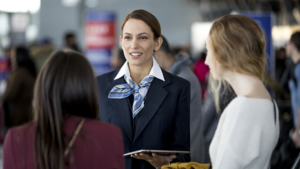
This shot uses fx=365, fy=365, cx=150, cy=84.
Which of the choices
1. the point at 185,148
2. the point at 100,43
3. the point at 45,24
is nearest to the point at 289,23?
the point at 100,43

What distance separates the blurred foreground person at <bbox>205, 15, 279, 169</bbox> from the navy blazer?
38 centimetres

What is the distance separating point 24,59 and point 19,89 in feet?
1.58

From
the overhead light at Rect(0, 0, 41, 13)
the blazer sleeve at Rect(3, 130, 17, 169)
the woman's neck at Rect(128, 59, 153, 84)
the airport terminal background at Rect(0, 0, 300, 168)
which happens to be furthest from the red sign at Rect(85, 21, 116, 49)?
the overhead light at Rect(0, 0, 41, 13)

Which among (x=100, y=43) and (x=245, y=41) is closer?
(x=245, y=41)

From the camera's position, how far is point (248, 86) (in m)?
1.67

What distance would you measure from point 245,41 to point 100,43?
617cm

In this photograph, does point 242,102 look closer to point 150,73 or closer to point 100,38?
point 150,73

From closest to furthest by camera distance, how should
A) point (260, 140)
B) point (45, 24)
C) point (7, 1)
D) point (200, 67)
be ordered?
1. point (260, 140)
2. point (200, 67)
3. point (7, 1)
4. point (45, 24)

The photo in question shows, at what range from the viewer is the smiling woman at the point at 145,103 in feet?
6.66

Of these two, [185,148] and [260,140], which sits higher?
[260,140]

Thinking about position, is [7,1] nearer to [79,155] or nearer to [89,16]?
[89,16]

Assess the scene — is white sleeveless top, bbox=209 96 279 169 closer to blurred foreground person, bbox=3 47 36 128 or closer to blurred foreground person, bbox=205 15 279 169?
blurred foreground person, bbox=205 15 279 169

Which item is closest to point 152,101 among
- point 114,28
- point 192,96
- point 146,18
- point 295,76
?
point 146,18

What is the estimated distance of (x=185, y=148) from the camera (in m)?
2.06
